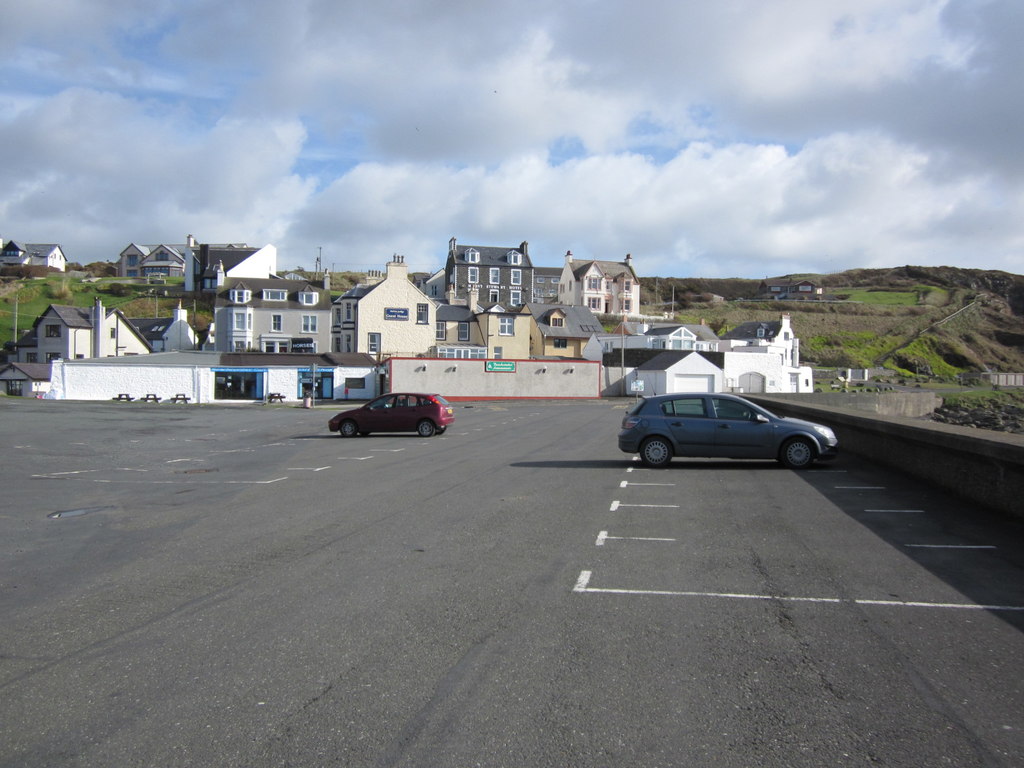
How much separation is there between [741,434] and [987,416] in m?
41.4

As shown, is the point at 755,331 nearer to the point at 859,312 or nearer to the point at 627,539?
the point at 859,312

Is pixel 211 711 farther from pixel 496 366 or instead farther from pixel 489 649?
pixel 496 366

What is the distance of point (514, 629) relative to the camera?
6.28 m

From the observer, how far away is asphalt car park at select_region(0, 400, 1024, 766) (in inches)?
175

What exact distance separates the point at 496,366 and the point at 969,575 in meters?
56.1

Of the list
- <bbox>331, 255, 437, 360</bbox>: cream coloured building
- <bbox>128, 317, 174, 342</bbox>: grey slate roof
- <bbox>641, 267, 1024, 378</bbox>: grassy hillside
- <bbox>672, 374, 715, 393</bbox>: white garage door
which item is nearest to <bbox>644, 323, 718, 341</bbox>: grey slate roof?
<bbox>641, 267, 1024, 378</bbox>: grassy hillside

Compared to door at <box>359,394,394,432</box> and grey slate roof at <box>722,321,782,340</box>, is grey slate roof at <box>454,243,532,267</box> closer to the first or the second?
grey slate roof at <box>722,321,782,340</box>

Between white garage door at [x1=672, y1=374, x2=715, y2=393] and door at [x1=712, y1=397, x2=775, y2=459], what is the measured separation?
162 feet

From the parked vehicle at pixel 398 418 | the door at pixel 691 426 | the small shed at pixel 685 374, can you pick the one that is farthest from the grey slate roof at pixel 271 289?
the door at pixel 691 426

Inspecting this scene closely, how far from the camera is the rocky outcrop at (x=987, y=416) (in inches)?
1818

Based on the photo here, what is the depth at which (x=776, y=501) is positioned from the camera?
41.5ft

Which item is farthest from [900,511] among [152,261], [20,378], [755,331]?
[152,261]

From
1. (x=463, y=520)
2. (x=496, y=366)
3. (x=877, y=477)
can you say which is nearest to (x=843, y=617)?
(x=463, y=520)

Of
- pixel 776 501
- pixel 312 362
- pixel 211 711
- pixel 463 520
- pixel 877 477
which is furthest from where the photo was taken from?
pixel 312 362
